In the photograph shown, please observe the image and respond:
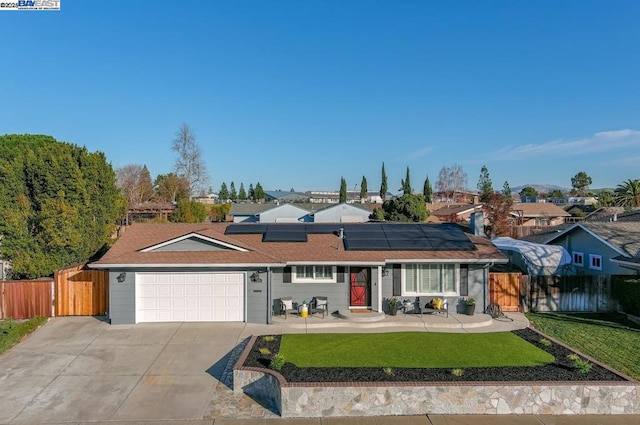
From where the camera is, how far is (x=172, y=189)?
59.4 metres

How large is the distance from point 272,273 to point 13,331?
8.25 meters

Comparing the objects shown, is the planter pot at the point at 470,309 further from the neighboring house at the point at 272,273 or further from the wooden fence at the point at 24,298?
the wooden fence at the point at 24,298

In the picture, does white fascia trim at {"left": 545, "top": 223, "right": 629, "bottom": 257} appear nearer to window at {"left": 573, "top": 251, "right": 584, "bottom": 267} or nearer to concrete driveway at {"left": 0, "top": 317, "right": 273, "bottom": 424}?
window at {"left": 573, "top": 251, "right": 584, "bottom": 267}

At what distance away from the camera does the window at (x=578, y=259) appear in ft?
69.7

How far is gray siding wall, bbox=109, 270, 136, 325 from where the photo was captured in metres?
14.4

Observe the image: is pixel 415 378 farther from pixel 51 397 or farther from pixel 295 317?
pixel 51 397

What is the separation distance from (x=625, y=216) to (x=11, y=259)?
36.3 meters

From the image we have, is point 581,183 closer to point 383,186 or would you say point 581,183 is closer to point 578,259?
point 383,186

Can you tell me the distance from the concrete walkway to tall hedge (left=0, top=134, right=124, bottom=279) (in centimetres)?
459

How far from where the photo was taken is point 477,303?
50.9 feet

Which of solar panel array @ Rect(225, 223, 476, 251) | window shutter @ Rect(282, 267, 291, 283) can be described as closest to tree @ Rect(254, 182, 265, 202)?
solar panel array @ Rect(225, 223, 476, 251)

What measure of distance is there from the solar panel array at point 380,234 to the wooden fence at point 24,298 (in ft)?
23.2

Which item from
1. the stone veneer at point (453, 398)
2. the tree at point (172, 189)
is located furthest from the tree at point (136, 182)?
the stone veneer at point (453, 398)

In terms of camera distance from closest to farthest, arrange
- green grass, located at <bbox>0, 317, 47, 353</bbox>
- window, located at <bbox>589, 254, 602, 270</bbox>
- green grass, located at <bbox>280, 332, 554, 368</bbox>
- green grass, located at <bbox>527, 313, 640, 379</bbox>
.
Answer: green grass, located at <bbox>280, 332, 554, 368</bbox> < green grass, located at <bbox>527, 313, 640, 379</bbox> < green grass, located at <bbox>0, 317, 47, 353</bbox> < window, located at <bbox>589, 254, 602, 270</bbox>
